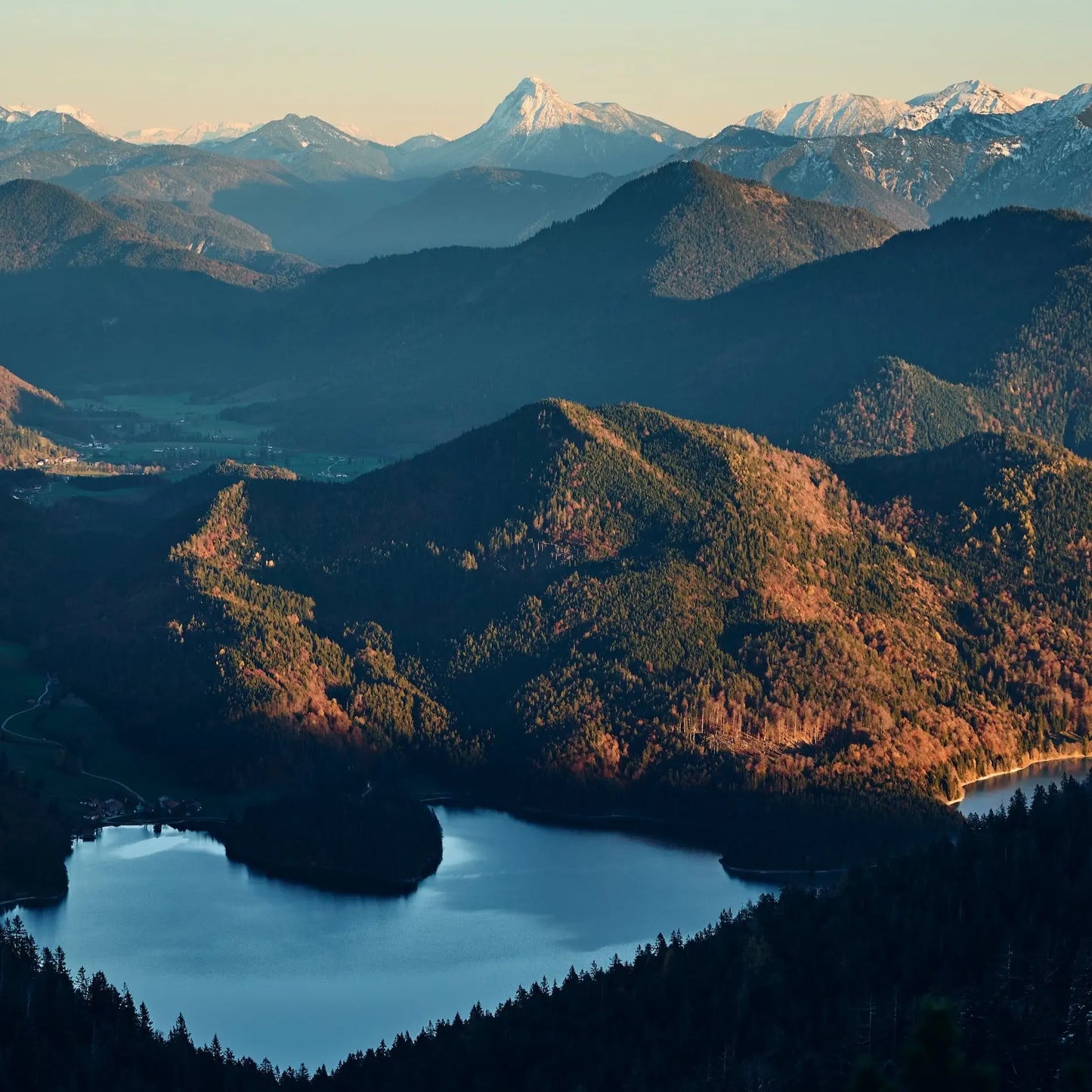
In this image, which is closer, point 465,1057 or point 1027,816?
point 465,1057

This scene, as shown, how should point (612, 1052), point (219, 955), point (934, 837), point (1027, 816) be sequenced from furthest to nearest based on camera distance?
1. point (934, 837)
2. point (219, 955)
3. point (1027, 816)
4. point (612, 1052)

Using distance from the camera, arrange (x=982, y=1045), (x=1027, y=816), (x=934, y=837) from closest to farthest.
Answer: (x=982, y=1045) < (x=1027, y=816) < (x=934, y=837)

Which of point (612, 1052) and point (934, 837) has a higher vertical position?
point (934, 837)

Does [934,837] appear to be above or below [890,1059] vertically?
above

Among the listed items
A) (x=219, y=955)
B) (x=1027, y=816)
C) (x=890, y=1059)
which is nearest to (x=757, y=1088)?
(x=890, y=1059)

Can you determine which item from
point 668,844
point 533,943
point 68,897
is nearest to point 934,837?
point 668,844

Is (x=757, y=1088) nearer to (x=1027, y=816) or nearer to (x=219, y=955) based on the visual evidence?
(x=1027, y=816)

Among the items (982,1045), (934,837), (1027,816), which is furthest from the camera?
(934,837)

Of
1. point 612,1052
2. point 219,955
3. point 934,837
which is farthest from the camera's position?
point 934,837

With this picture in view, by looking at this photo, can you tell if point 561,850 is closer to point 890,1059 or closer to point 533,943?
point 533,943
